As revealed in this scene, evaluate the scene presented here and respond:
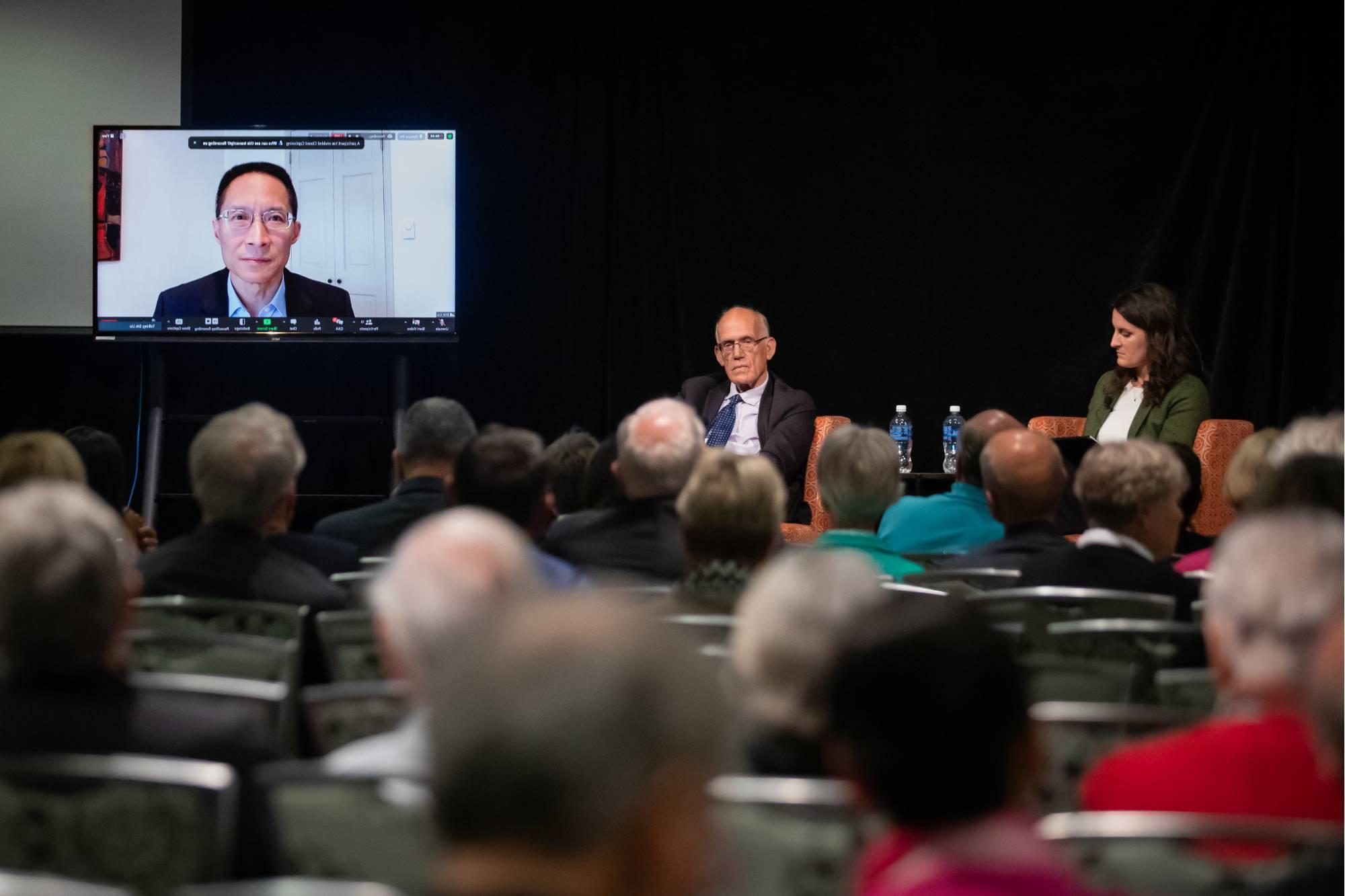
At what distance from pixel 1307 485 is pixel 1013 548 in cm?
74

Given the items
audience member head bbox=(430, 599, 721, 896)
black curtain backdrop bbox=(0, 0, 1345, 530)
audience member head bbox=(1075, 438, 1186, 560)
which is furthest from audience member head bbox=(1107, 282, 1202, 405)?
audience member head bbox=(430, 599, 721, 896)

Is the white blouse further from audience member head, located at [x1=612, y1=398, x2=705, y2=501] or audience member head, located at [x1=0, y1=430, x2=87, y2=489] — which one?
audience member head, located at [x1=0, y1=430, x2=87, y2=489]

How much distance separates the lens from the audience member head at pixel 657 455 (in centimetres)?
356

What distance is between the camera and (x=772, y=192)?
7109 millimetres

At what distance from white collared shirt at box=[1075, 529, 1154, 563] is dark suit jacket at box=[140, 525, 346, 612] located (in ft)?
5.16

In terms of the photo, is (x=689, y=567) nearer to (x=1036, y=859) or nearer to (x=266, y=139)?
(x=1036, y=859)

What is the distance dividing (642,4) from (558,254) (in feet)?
4.13

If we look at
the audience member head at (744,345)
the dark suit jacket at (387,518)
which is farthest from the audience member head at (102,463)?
the audience member head at (744,345)

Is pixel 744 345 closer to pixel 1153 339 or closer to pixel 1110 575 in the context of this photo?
pixel 1153 339

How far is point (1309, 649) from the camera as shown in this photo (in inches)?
66.3

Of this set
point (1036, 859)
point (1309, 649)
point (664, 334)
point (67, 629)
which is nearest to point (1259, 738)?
point (1309, 649)

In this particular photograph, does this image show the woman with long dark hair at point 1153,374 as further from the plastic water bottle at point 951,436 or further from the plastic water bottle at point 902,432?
the plastic water bottle at point 902,432

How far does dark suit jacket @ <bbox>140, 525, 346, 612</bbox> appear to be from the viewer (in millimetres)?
3012

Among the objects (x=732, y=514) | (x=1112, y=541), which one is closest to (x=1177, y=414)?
(x=1112, y=541)
